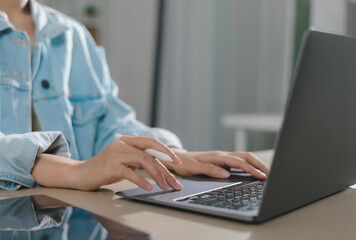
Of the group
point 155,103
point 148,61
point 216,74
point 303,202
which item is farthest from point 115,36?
point 303,202

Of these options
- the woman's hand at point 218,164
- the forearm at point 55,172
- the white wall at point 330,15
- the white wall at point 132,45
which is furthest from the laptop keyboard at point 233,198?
the white wall at point 132,45

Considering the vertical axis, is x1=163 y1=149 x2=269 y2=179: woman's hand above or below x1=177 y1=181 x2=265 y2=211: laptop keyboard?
below

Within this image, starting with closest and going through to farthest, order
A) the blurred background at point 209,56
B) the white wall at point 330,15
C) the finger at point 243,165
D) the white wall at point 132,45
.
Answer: the finger at point 243,165, the white wall at point 330,15, the blurred background at point 209,56, the white wall at point 132,45

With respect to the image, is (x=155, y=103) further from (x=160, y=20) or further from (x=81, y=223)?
(x=81, y=223)

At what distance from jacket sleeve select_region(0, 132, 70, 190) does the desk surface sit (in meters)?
0.10

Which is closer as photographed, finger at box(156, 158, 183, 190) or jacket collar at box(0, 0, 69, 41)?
finger at box(156, 158, 183, 190)

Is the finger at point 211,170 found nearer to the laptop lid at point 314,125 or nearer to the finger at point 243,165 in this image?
the finger at point 243,165

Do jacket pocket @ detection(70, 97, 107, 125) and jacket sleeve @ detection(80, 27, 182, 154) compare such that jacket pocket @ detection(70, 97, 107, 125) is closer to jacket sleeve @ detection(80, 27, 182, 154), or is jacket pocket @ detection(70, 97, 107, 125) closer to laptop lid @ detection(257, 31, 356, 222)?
jacket sleeve @ detection(80, 27, 182, 154)

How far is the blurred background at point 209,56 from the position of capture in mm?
2328

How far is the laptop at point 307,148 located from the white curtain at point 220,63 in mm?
1820

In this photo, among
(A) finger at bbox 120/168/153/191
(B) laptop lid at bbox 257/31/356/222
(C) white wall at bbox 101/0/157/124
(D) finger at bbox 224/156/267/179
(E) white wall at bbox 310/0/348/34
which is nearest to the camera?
(B) laptop lid at bbox 257/31/356/222

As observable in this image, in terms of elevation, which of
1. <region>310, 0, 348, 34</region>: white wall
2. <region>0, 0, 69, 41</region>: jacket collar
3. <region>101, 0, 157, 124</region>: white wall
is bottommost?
<region>101, 0, 157, 124</region>: white wall

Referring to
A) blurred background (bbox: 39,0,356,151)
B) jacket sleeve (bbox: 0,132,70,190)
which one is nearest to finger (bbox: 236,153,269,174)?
jacket sleeve (bbox: 0,132,70,190)

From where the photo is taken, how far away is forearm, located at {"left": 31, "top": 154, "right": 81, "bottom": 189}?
0.69 m
